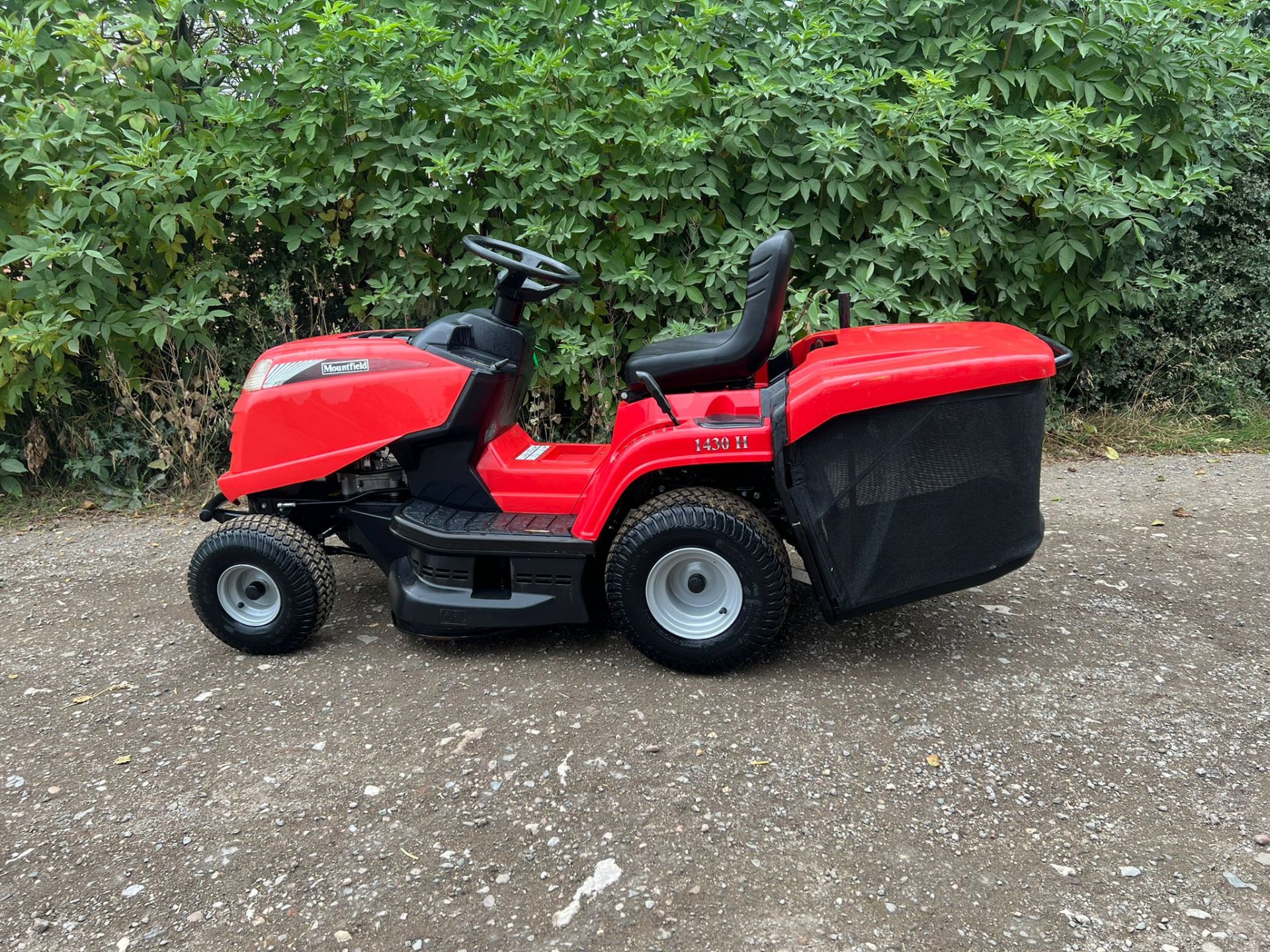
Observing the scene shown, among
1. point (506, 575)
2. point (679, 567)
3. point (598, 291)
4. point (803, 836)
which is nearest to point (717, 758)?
point (803, 836)

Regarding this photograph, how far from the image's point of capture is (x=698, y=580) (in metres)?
3.15

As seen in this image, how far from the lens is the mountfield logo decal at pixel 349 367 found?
3.36 m

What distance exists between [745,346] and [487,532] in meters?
1.08

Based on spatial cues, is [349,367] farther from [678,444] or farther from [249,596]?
[678,444]

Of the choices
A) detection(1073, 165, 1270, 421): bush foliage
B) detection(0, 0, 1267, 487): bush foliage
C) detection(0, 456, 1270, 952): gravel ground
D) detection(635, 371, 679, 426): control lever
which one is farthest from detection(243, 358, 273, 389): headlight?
detection(1073, 165, 1270, 421): bush foliage

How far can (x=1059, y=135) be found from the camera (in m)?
4.76

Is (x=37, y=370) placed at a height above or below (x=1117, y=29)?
below

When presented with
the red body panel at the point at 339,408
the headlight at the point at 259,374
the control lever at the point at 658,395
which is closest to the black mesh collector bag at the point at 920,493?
the control lever at the point at 658,395

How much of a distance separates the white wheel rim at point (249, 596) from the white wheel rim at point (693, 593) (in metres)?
1.38

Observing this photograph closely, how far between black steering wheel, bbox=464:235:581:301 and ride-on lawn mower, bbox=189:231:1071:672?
0.01m

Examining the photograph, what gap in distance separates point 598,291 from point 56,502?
3.31 meters

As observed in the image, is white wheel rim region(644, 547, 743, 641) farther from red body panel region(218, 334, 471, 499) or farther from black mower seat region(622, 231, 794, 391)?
red body panel region(218, 334, 471, 499)

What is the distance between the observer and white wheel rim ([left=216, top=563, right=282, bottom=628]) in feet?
11.3

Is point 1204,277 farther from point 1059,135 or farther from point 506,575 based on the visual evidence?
point 506,575
